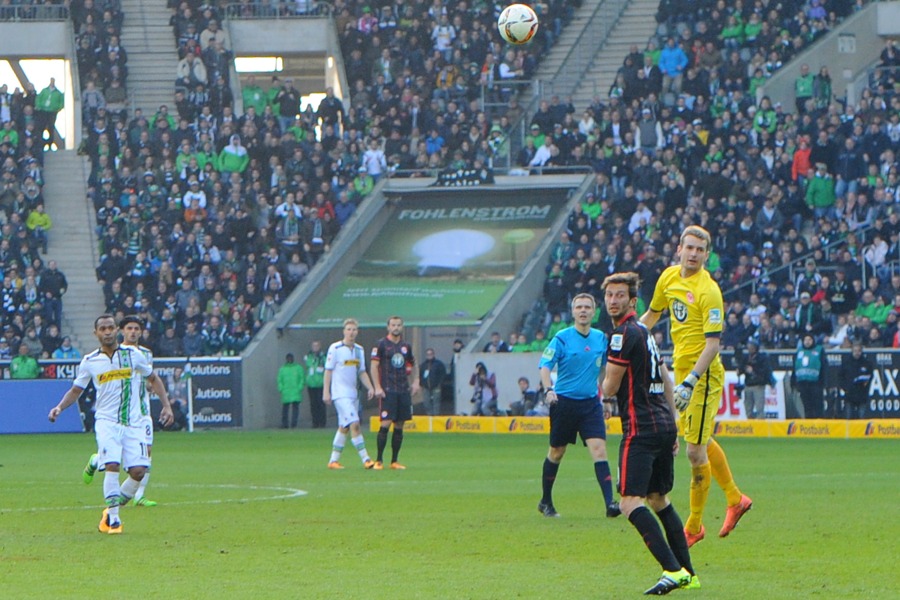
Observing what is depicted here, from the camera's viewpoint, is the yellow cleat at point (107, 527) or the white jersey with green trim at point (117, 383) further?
the white jersey with green trim at point (117, 383)

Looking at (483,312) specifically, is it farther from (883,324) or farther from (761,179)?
(883,324)

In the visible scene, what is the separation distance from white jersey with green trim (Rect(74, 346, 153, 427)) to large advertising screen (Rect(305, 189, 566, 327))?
914 inches

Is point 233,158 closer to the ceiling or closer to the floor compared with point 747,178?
closer to the ceiling

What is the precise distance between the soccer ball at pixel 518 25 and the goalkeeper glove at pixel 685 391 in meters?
16.1

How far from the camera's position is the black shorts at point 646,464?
9555mm

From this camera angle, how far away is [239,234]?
1553 inches

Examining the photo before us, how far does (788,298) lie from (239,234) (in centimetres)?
1364

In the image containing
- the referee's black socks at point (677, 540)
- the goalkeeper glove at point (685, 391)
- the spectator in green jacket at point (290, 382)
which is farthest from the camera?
the spectator in green jacket at point (290, 382)

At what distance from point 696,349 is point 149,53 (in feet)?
119

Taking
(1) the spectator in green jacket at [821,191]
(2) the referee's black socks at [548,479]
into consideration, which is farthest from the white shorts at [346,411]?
(1) the spectator in green jacket at [821,191]

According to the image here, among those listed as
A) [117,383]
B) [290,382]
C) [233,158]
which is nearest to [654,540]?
[117,383]

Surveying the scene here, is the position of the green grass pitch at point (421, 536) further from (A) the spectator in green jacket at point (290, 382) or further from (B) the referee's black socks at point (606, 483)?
(A) the spectator in green jacket at point (290, 382)

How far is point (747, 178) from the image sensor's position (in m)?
36.0

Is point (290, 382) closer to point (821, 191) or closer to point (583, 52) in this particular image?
point (821, 191)
